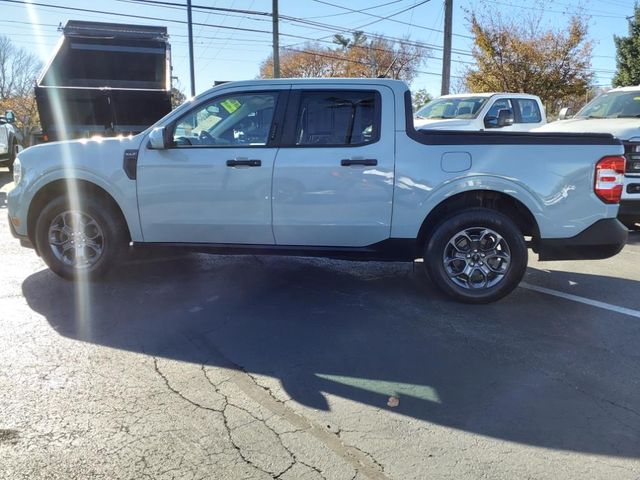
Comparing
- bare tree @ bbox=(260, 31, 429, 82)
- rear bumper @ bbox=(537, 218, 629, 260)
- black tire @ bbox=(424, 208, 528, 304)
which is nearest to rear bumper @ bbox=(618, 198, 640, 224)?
rear bumper @ bbox=(537, 218, 629, 260)

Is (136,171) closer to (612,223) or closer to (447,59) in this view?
(612,223)

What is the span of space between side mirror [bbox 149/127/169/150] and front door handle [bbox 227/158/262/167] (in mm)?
612

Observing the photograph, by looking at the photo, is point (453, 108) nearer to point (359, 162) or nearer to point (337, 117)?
point (337, 117)

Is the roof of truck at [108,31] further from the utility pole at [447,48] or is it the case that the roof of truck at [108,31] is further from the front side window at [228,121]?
the utility pole at [447,48]

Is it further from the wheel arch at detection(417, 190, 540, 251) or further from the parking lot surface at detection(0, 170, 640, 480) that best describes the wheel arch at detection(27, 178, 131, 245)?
the wheel arch at detection(417, 190, 540, 251)

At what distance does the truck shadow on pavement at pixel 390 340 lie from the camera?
321 cm

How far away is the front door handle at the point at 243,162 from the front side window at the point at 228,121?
18cm

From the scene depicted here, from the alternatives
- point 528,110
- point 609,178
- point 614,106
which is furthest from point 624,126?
point 528,110

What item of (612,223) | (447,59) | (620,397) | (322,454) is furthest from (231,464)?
(447,59)

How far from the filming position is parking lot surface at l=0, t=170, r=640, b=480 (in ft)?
8.99

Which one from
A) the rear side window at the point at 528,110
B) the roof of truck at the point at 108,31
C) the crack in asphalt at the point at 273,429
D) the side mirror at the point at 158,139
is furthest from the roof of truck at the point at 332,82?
the rear side window at the point at 528,110

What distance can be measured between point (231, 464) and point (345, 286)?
2975 mm

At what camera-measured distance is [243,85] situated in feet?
16.6

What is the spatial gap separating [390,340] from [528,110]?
9.83 m
